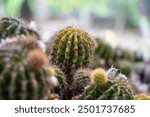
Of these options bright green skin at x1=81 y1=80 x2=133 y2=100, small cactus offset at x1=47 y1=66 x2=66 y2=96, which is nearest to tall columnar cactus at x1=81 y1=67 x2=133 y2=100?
bright green skin at x1=81 y1=80 x2=133 y2=100

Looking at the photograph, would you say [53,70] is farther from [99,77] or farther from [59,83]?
[59,83]

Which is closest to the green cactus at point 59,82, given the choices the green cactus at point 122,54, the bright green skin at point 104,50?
the bright green skin at point 104,50

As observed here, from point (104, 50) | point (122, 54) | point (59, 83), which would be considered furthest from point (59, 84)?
point (122, 54)

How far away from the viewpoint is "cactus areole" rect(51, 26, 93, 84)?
2.82 metres

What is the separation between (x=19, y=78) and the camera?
6.48 ft

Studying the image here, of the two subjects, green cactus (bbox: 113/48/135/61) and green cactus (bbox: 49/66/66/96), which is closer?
green cactus (bbox: 49/66/66/96)

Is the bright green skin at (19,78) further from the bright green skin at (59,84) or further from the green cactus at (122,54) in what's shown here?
the green cactus at (122,54)

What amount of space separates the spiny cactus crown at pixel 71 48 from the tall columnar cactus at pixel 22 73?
78 cm

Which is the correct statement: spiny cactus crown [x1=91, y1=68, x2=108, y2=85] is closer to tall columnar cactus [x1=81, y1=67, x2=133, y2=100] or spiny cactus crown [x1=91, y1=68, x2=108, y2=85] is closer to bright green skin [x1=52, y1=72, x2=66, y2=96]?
tall columnar cactus [x1=81, y1=67, x2=133, y2=100]

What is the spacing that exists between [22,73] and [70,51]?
895mm

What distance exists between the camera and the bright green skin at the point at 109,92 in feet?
7.81

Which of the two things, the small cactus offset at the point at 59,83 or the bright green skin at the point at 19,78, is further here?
the small cactus offset at the point at 59,83

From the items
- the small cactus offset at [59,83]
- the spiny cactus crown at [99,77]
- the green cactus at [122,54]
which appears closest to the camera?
the spiny cactus crown at [99,77]

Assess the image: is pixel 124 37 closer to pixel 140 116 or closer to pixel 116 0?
pixel 116 0
